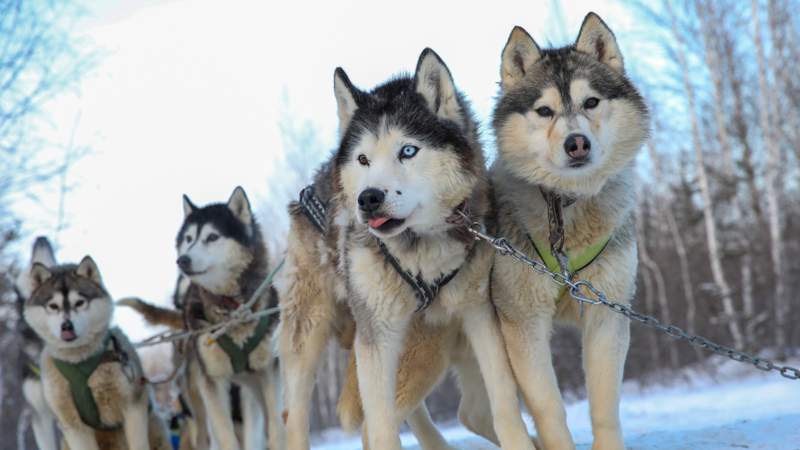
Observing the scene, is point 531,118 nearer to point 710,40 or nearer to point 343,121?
point 343,121

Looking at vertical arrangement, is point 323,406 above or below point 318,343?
below

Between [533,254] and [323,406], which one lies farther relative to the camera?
[323,406]

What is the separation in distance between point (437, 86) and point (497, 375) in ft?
4.36

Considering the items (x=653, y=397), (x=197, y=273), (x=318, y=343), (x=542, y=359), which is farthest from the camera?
(x=653, y=397)

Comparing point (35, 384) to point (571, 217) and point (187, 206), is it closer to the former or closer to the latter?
point (187, 206)

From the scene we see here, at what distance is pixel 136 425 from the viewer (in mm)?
5469

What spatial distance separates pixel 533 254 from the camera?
3.44m

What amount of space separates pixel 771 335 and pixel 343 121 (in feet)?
43.0

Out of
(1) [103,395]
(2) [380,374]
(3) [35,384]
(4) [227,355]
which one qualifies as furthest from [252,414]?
(2) [380,374]

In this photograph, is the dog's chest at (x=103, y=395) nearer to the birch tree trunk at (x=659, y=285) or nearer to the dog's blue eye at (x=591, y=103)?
the dog's blue eye at (x=591, y=103)

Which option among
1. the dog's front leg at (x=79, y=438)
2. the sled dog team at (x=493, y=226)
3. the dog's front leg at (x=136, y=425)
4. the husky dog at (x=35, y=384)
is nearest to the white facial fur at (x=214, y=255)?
the dog's front leg at (x=136, y=425)

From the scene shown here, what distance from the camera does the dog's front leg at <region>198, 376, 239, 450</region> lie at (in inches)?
224

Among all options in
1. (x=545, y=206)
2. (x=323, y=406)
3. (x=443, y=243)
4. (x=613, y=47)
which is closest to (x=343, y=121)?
(x=443, y=243)

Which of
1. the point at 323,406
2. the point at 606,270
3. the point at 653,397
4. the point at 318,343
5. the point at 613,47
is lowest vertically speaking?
the point at 323,406
